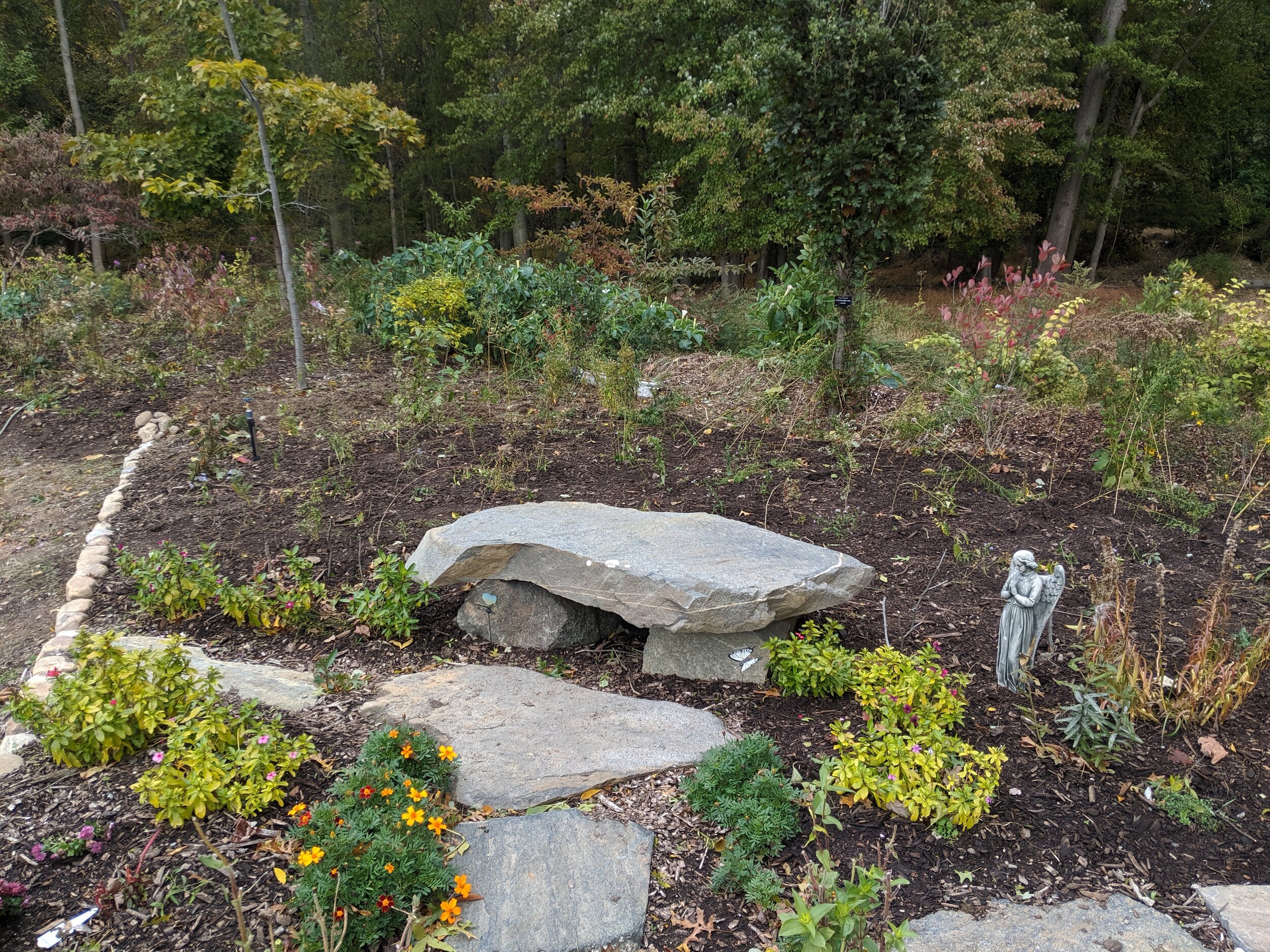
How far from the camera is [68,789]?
244 centimetres

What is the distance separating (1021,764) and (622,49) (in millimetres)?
12772

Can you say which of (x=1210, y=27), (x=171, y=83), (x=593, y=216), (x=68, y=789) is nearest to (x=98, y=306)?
(x=171, y=83)

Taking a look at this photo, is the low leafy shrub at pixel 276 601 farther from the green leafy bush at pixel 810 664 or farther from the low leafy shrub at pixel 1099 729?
the low leafy shrub at pixel 1099 729

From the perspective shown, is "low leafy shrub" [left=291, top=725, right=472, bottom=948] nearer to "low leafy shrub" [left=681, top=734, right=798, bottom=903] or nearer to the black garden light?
"low leafy shrub" [left=681, top=734, right=798, bottom=903]

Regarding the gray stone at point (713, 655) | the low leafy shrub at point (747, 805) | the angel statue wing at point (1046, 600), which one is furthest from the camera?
the gray stone at point (713, 655)

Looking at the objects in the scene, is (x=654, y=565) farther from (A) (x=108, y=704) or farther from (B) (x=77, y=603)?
(B) (x=77, y=603)

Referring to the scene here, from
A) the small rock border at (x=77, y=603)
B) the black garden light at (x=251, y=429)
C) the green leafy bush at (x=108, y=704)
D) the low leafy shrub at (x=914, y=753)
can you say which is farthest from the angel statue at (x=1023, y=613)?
the black garden light at (x=251, y=429)

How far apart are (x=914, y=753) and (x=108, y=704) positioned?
258 centimetres

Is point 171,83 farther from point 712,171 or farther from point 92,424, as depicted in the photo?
point 712,171

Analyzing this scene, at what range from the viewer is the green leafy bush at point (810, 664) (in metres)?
2.89

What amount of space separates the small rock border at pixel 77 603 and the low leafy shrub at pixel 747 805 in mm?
2163

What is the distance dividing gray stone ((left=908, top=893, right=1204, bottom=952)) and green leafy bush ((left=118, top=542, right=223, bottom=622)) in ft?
10.4

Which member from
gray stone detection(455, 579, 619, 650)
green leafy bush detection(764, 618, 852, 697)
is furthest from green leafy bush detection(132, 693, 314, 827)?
green leafy bush detection(764, 618, 852, 697)

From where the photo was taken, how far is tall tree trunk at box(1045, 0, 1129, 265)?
13008 mm
